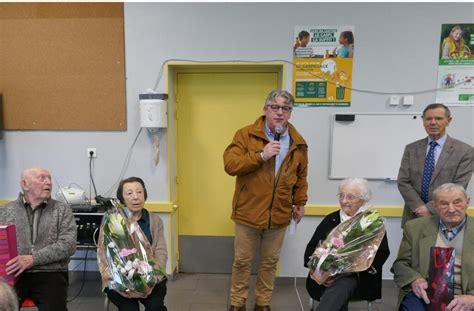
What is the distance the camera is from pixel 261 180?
87.6 inches

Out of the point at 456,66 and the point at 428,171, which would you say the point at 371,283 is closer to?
the point at 428,171

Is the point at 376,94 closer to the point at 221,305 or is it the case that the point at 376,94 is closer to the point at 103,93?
the point at 221,305

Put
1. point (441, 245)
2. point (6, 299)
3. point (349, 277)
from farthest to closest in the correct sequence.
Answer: point (349, 277)
point (441, 245)
point (6, 299)

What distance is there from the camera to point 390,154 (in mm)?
2848

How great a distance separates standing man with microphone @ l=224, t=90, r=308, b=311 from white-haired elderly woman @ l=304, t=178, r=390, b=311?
343 millimetres

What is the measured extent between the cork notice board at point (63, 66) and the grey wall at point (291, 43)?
0.09 m

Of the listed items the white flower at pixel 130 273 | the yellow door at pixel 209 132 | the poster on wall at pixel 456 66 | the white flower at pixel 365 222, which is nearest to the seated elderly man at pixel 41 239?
the white flower at pixel 130 273

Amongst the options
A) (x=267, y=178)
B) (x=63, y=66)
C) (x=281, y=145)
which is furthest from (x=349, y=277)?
(x=63, y=66)

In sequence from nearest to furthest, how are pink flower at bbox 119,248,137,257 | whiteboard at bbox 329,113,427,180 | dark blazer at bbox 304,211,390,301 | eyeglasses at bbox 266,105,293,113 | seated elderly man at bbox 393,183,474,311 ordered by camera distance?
seated elderly man at bbox 393,183,474,311 → pink flower at bbox 119,248,137,257 → dark blazer at bbox 304,211,390,301 → eyeglasses at bbox 266,105,293,113 → whiteboard at bbox 329,113,427,180

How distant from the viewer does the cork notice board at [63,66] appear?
111 inches

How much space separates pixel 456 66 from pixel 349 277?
2.06m

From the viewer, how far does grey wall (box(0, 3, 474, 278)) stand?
108 inches

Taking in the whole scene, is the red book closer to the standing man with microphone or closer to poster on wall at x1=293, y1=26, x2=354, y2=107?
the standing man with microphone

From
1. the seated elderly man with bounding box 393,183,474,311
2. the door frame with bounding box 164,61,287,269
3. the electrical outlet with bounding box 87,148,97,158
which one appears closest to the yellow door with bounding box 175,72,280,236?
the door frame with bounding box 164,61,287,269
